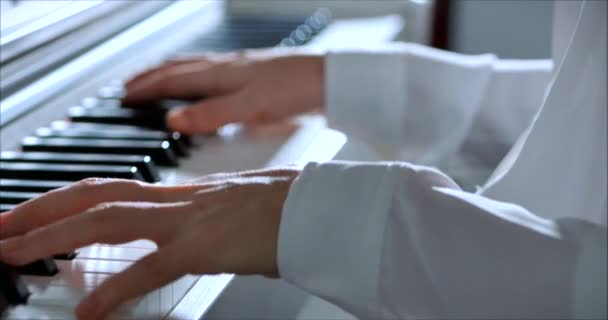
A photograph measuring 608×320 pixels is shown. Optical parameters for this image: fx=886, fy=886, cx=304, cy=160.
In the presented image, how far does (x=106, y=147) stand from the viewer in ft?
3.18

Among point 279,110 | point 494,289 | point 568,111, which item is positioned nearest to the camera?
point 494,289

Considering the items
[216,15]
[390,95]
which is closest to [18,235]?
[390,95]

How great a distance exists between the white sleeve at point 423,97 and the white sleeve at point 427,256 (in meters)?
0.58

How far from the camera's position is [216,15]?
1.68m

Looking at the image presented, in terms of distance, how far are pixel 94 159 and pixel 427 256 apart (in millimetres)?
419

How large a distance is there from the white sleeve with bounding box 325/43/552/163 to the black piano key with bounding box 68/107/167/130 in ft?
0.82

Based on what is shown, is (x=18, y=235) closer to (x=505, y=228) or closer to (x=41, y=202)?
(x=41, y=202)

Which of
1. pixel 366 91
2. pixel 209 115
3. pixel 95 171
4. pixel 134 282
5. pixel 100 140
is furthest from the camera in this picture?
pixel 366 91

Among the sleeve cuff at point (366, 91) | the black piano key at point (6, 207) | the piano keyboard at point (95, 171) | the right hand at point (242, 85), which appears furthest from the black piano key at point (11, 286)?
the sleeve cuff at point (366, 91)

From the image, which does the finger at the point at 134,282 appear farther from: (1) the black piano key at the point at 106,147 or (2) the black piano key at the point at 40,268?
(1) the black piano key at the point at 106,147

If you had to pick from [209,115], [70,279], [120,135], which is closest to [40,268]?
[70,279]

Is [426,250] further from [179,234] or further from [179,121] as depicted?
[179,121]

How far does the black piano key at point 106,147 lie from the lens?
0.96 meters

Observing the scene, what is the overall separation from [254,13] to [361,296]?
47.6 inches
